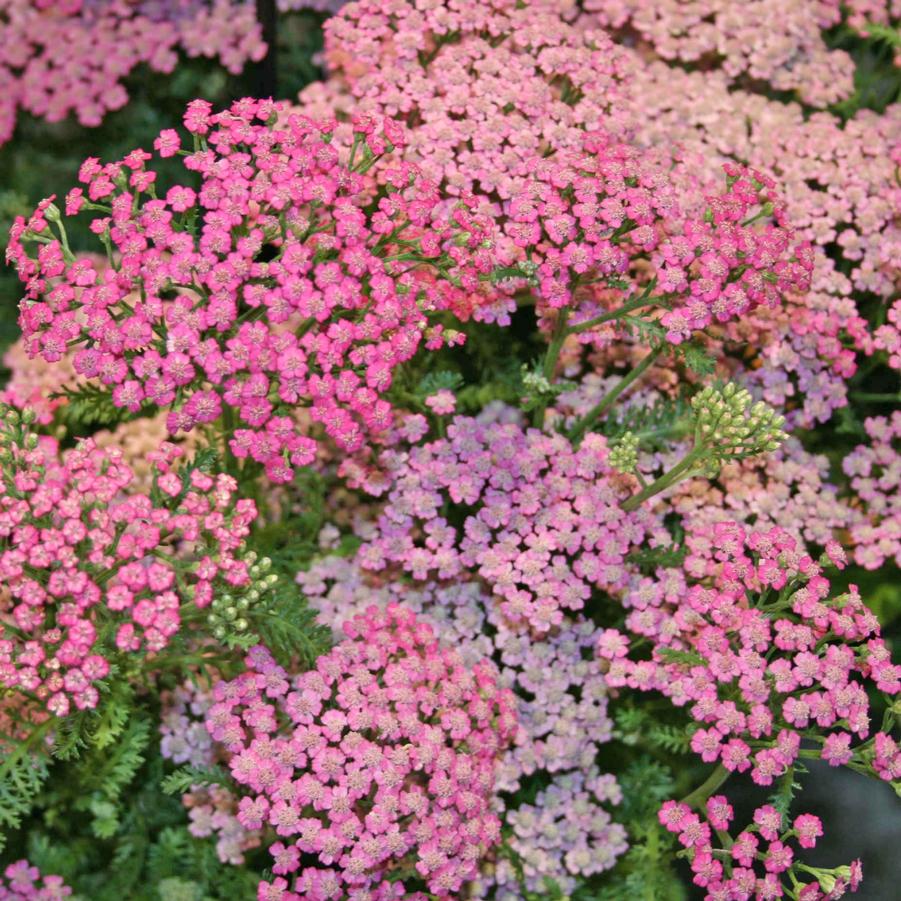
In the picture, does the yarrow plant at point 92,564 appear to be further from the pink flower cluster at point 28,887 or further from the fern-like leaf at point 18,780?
the pink flower cluster at point 28,887

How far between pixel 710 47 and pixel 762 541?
4.95 feet

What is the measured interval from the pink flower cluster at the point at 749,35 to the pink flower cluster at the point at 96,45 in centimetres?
100

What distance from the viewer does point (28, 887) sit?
2.43 metres

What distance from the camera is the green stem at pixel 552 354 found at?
258cm

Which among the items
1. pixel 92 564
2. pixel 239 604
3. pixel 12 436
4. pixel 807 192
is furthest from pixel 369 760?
pixel 807 192

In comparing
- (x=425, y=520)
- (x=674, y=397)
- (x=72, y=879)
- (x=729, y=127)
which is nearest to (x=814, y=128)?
(x=729, y=127)

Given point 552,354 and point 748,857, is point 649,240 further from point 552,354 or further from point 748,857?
point 748,857

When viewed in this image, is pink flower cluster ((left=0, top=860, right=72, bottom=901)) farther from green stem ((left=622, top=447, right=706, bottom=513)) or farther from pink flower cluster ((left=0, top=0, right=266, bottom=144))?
pink flower cluster ((left=0, top=0, right=266, bottom=144))

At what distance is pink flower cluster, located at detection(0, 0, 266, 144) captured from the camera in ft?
10.5

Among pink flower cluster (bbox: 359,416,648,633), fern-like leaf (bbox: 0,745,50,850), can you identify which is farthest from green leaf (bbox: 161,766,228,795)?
pink flower cluster (bbox: 359,416,648,633)

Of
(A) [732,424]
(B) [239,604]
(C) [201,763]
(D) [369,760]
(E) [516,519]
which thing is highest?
(A) [732,424]

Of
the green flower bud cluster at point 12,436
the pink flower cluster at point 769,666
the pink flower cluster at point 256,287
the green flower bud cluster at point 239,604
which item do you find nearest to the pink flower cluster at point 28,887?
the green flower bud cluster at point 239,604

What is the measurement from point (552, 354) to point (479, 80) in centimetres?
69

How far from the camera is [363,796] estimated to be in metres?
2.23
